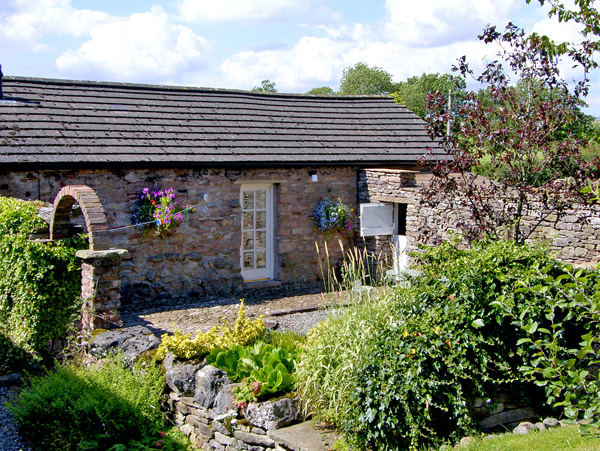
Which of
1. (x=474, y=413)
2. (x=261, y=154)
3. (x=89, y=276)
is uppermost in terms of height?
(x=261, y=154)

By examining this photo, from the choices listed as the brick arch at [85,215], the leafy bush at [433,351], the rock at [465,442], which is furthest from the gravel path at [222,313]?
the rock at [465,442]

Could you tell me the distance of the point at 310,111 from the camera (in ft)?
54.1

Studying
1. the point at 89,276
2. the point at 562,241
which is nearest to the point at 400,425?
the point at 89,276

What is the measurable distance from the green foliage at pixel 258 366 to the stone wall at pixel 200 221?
5.33m

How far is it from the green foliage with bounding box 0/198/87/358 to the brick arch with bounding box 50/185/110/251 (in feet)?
0.85

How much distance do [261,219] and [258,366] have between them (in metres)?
7.35

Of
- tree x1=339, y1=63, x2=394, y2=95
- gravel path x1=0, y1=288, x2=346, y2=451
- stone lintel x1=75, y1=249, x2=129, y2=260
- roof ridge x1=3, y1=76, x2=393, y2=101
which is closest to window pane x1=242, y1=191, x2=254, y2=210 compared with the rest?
gravel path x1=0, y1=288, x2=346, y2=451

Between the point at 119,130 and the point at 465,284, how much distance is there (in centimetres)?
901

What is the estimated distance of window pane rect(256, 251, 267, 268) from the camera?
13.8 m

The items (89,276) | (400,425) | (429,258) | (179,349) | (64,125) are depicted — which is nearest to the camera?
(400,425)

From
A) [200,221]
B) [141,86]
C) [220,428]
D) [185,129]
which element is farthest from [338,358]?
[141,86]

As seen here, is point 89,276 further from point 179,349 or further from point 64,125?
point 64,125

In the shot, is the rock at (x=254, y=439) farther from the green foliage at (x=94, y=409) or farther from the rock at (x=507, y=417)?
the rock at (x=507, y=417)

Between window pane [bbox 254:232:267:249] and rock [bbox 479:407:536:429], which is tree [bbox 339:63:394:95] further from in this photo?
rock [bbox 479:407:536:429]
